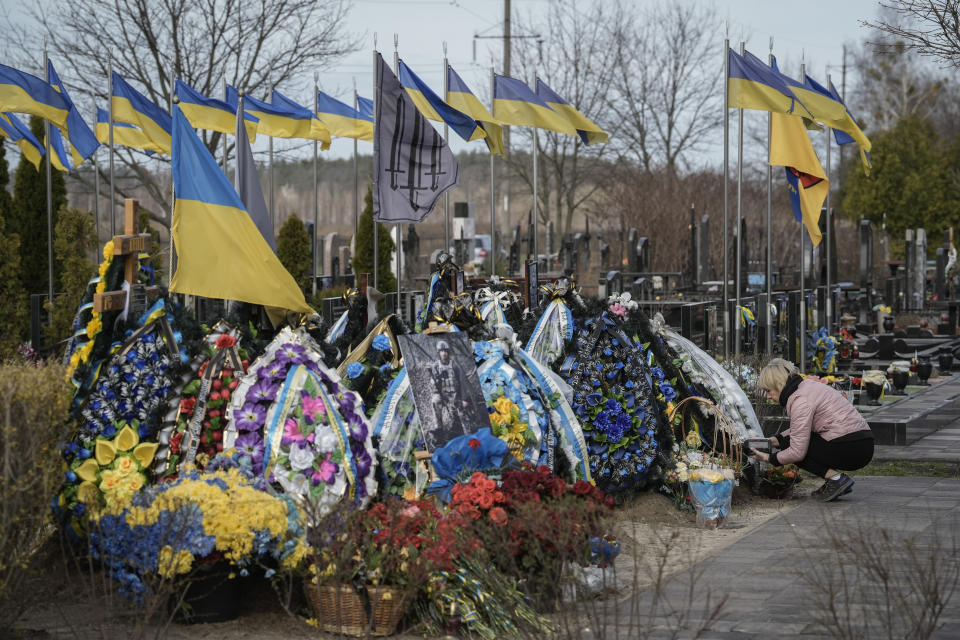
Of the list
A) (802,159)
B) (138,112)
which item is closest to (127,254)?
(802,159)

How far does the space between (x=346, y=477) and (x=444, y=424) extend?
843 mm

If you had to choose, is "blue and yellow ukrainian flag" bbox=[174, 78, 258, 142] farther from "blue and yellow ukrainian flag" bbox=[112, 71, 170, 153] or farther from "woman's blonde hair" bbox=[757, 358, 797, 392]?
"woman's blonde hair" bbox=[757, 358, 797, 392]

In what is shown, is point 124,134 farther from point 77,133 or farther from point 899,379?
point 899,379

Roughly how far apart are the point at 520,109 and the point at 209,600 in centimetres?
1386

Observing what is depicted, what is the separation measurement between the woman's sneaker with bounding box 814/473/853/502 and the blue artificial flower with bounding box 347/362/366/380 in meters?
3.95

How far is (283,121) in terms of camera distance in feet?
72.0

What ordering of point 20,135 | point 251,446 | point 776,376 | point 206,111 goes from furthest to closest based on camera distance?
1. point 206,111
2. point 20,135
3. point 776,376
4. point 251,446

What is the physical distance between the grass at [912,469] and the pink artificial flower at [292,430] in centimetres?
621

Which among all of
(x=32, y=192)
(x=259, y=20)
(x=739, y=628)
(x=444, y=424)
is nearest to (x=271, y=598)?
(x=444, y=424)

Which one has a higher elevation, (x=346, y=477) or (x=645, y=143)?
(x=645, y=143)

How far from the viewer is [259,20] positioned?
29.4 m

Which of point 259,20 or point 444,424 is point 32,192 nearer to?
point 259,20

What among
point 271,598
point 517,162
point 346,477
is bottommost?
point 271,598

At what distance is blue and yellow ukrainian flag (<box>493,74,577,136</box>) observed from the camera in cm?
1900
